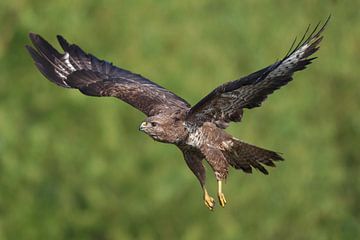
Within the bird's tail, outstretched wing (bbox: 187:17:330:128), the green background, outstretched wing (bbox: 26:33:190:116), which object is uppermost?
the green background

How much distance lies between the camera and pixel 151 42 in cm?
2855

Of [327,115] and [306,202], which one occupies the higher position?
[327,115]

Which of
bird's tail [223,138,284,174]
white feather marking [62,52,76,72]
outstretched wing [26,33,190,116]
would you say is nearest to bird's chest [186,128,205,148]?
bird's tail [223,138,284,174]

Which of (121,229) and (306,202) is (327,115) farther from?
(121,229)

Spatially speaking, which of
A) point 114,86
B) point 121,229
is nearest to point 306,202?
point 121,229

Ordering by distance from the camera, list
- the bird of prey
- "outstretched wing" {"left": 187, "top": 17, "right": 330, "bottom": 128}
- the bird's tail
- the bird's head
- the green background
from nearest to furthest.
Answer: "outstretched wing" {"left": 187, "top": 17, "right": 330, "bottom": 128} → the bird of prey → the bird's head → the bird's tail → the green background

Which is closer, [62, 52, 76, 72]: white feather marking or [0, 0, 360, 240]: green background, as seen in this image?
[62, 52, 76, 72]: white feather marking

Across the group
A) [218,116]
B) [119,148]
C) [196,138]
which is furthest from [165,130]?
[119,148]

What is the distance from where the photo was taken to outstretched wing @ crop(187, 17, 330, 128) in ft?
38.4

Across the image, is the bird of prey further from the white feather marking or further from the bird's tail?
the white feather marking

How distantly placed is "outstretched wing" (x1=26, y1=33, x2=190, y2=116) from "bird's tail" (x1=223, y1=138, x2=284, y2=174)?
91cm

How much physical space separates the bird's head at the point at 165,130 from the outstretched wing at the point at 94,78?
0.73 metres

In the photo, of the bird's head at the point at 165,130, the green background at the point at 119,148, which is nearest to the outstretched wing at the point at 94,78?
the bird's head at the point at 165,130

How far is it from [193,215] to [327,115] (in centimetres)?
970
